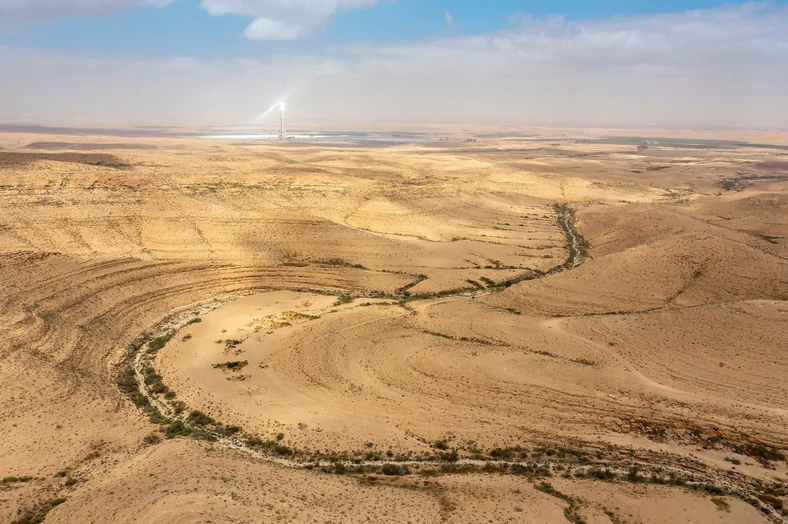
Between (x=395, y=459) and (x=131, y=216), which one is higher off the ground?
(x=131, y=216)

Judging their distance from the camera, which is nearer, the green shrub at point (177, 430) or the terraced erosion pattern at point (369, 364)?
the terraced erosion pattern at point (369, 364)

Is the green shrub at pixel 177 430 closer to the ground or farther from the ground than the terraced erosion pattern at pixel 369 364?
closer to the ground

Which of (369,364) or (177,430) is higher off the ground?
(369,364)

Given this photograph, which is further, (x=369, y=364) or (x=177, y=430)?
(x=369, y=364)

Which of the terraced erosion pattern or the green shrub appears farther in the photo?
the green shrub

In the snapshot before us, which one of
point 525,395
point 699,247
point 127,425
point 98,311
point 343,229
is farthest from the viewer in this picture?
point 343,229

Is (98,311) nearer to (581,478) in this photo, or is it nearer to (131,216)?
(131,216)

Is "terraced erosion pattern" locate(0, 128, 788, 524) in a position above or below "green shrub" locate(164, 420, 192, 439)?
above

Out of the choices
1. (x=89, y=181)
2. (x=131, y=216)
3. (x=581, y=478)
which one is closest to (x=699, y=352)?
(x=581, y=478)
